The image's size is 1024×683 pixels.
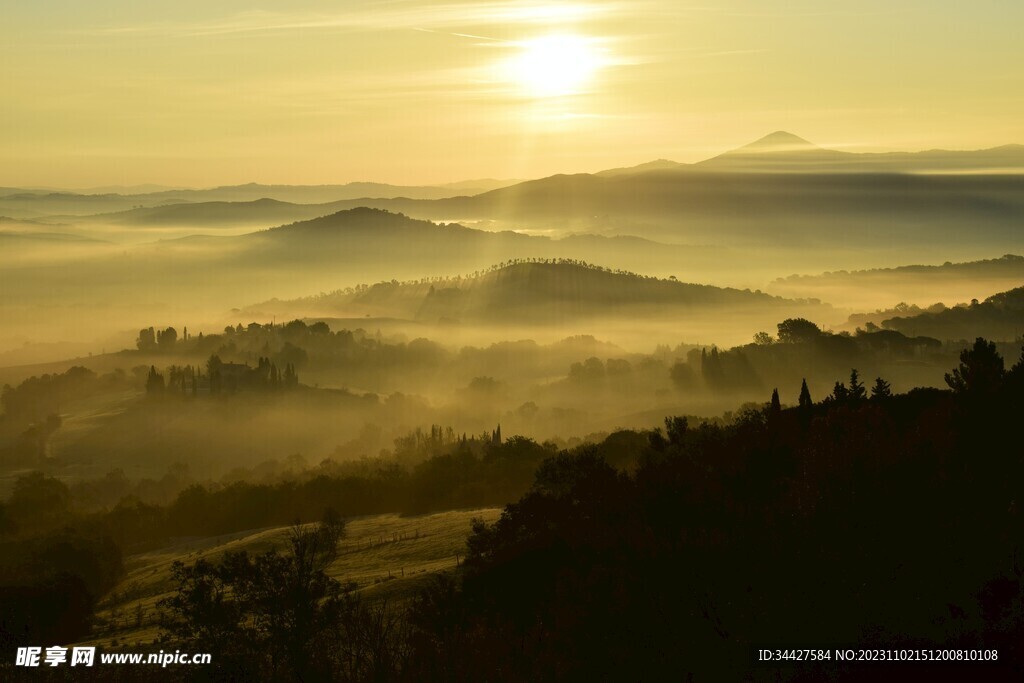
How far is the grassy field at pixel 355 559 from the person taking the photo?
74.7 meters

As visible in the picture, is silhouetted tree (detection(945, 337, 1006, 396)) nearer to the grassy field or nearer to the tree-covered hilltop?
the tree-covered hilltop

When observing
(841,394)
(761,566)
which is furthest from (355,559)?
(761,566)

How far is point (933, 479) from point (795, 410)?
164ft

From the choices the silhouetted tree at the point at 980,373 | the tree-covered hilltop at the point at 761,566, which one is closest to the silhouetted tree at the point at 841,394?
the silhouetted tree at the point at 980,373

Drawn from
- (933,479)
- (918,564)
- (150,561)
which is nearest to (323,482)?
(150,561)

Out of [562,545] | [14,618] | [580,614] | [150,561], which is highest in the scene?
[580,614]

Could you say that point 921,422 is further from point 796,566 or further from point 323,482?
point 323,482

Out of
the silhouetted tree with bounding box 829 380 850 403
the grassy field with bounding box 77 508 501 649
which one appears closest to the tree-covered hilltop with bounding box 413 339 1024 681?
the grassy field with bounding box 77 508 501 649

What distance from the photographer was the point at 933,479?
55.7 metres

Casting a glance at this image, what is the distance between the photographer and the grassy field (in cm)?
7469

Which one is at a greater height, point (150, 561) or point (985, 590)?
point (985, 590)

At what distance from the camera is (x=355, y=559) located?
319ft

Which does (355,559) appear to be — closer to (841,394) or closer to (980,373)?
(841,394)

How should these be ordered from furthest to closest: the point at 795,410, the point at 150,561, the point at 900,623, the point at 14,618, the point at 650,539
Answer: the point at 150,561 → the point at 795,410 → the point at 14,618 → the point at 650,539 → the point at 900,623
